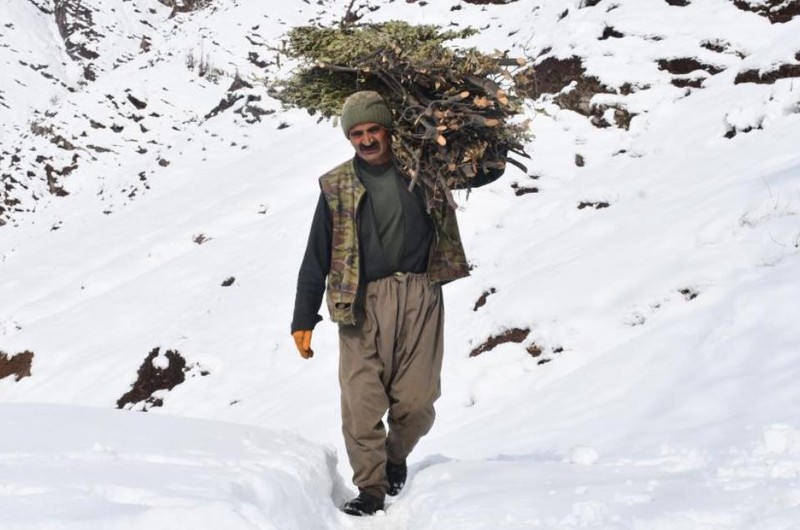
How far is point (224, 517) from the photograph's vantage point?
2090mm

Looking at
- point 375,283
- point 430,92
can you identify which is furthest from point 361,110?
point 375,283

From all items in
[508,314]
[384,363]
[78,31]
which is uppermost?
[384,363]

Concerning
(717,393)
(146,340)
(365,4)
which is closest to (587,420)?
(717,393)

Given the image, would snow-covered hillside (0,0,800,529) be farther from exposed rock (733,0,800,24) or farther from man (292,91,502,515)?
man (292,91,502,515)

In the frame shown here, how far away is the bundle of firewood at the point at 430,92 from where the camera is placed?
3.38 m

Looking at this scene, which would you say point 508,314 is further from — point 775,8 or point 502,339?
point 775,8

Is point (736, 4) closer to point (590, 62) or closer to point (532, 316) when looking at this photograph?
point (590, 62)

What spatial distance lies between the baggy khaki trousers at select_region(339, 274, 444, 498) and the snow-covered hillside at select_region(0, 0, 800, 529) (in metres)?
0.24

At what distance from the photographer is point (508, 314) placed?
709 cm

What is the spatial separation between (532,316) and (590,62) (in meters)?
6.93

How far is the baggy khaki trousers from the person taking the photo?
3.58 m

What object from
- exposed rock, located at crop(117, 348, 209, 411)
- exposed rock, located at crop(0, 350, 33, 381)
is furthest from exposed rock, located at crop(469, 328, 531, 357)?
exposed rock, located at crop(0, 350, 33, 381)

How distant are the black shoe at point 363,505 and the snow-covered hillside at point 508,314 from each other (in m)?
0.12

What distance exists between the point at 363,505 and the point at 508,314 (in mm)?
3831
